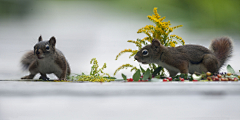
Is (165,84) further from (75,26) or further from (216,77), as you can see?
(75,26)

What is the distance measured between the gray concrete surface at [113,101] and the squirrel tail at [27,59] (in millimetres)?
198

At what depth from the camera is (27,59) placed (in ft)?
4.59

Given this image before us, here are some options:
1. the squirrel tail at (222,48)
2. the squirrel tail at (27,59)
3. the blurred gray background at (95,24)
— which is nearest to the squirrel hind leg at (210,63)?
the squirrel tail at (222,48)

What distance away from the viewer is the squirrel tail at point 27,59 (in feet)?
4.57

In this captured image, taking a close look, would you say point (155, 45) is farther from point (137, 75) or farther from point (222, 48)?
point (222, 48)

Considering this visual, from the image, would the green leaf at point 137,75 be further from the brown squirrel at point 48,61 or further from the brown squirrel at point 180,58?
the brown squirrel at point 48,61

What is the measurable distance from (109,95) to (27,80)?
512 mm

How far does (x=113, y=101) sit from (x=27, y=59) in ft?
2.01

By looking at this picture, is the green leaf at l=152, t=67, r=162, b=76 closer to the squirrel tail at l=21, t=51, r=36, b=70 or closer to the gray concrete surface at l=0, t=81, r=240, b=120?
the gray concrete surface at l=0, t=81, r=240, b=120

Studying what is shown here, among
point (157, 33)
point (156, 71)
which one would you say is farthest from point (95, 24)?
point (156, 71)

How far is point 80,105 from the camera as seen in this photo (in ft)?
3.92

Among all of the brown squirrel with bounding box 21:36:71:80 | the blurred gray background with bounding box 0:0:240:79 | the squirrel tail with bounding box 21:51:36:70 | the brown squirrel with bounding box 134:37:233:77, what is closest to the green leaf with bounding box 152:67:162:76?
the brown squirrel with bounding box 134:37:233:77

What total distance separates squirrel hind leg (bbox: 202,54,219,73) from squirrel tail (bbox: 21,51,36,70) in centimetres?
104

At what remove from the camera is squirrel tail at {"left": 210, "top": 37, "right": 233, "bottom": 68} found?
1.53 metres
